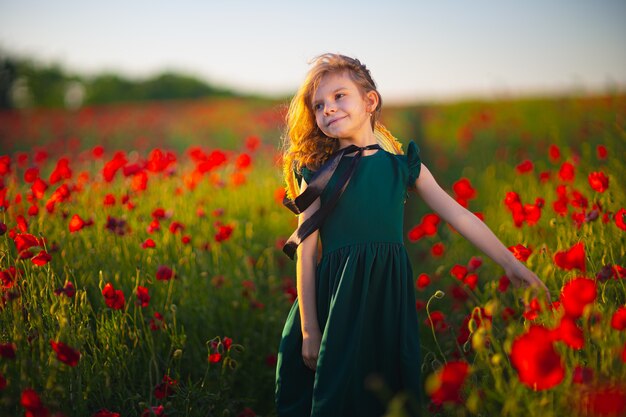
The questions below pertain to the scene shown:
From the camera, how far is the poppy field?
1.44 m

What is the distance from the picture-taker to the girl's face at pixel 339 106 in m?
1.96

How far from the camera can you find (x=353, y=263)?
1888 millimetres

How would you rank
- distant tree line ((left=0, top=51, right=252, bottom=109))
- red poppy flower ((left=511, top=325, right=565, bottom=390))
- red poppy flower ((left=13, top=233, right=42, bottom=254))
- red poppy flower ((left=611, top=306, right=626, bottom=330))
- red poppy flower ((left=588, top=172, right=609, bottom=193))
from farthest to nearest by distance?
distant tree line ((left=0, top=51, right=252, bottom=109))
red poppy flower ((left=588, top=172, right=609, bottom=193))
red poppy flower ((left=13, top=233, right=42, bottom=254))
red poppy flower ((left=611, top=306, right=626, bottom=330))
red poppy flower ((left=511, top=325, right=565, bottom=390))

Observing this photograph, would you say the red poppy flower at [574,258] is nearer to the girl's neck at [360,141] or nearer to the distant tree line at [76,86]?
the girl's neck at [360,141]

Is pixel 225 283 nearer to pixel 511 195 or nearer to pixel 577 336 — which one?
pixel 511 195

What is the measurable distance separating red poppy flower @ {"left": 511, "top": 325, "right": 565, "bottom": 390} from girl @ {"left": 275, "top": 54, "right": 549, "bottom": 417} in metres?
0.78

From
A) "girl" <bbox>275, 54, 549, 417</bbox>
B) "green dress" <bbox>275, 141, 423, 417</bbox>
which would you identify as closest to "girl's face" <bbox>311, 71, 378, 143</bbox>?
"girl" <bbox>275, 54, 549, 417</bbox>

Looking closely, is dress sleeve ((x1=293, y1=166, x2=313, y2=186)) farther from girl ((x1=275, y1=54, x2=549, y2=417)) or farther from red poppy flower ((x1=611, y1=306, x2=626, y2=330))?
red poppy flower ((x1=611, y1=306, x2=626, y2=330))

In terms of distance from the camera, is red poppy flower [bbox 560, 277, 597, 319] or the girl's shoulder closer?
red poppy flower [bbox 560, 277, 597, 319]

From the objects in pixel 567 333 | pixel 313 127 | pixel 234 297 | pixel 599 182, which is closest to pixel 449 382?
pixel 567 333

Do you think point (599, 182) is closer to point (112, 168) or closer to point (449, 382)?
point (449, 382)

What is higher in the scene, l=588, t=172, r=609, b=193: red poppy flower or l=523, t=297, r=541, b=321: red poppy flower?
l=588, t=172, r=609, b=193: red poppy flower

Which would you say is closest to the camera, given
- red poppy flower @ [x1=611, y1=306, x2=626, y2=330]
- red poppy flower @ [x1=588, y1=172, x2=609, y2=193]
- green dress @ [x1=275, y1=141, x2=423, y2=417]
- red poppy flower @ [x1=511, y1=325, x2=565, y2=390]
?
red poppy flower @ [x1=511, y1=325, x2=565, y2=390]

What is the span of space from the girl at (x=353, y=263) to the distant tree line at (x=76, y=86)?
507 inches
